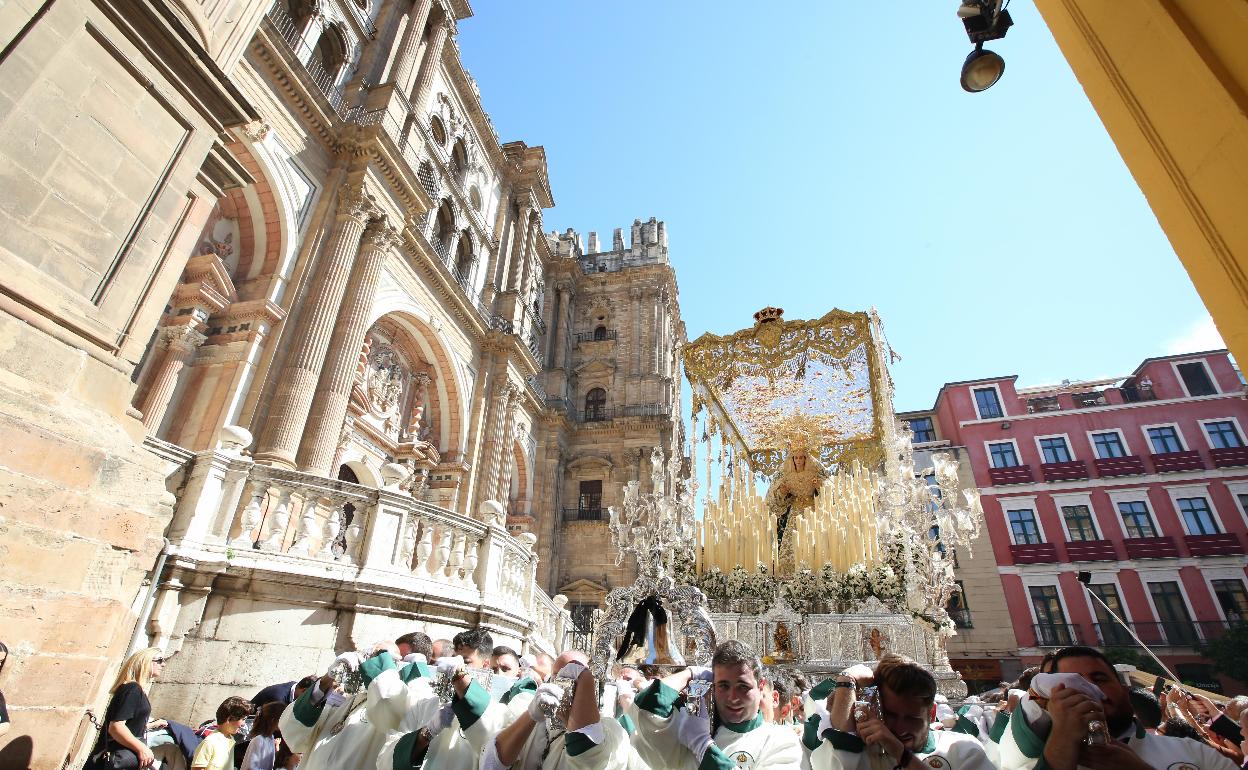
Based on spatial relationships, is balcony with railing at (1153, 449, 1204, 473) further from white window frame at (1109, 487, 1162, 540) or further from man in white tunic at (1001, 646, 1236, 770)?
man in white tunic at (1001, 646, 1236, 770)

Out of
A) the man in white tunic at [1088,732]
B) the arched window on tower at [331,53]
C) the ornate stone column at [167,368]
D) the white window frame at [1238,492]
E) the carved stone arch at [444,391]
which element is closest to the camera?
the man in white tunic at [1088,732]

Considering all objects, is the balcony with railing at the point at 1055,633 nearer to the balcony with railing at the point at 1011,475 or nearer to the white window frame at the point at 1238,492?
the balcony with railing at the point at 1011,475

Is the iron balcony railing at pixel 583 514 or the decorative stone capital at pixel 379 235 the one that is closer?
the decorative stone capital at pixel 379 235

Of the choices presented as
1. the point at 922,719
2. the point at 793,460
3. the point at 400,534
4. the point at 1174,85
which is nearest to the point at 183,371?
the point at 400,534

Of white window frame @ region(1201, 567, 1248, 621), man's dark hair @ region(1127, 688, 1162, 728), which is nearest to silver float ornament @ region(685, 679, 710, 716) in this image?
man's dark hair @ region(1127, 688, 1162, 728)

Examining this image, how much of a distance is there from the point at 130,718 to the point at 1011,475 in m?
27.9

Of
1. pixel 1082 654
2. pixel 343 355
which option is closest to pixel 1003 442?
pixel 343 355

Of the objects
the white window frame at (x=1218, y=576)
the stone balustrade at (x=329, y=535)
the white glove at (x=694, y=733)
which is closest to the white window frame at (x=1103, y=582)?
the white window frame at (x=1218, y=576)

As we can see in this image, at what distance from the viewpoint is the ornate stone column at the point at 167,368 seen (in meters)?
9.93

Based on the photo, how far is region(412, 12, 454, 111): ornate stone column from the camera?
17284 millimetres

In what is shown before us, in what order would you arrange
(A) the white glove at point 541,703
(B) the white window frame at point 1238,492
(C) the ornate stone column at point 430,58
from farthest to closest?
(B) the white window frame at point 1238,492, (C) the ornate stone column at point 430,58, (A) the white glove at point 541,703

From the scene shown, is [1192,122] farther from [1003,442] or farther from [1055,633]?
[1003,442]

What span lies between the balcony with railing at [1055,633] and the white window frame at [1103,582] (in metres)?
0.73

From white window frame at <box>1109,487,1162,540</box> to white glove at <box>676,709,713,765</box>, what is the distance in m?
26.7
